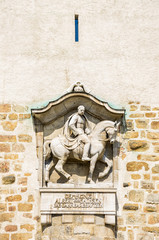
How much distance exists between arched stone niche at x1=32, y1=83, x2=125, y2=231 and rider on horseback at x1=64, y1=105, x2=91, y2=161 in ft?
0.46

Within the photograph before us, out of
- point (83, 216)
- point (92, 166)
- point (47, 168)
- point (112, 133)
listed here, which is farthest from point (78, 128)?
point (83, 216)

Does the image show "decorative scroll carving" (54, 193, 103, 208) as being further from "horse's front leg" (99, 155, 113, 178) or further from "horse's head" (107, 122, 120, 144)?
"horse's head" (107, 122, 120, 144)

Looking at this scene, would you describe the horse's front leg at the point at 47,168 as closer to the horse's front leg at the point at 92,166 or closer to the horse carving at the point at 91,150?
the horse carving at the point at 91,150

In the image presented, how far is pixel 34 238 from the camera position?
7.81 meters

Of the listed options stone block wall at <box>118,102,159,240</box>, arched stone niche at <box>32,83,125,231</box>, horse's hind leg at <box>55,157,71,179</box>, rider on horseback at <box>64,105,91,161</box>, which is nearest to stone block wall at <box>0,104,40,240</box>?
arched stone niche at <box>32,83,125,231</box>

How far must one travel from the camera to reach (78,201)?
784cm

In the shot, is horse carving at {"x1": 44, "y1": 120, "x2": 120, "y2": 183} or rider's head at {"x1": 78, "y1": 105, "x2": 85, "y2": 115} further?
rider's head at {"x1": 78, "y1": 105, "x2": 85, "y2": 115}

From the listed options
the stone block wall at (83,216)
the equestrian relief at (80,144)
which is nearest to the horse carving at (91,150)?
the equestrian relief at (80,144)

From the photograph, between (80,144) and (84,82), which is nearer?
(80,144)

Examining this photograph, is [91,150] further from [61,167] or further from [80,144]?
[61,167]

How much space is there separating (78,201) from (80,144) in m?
0.90

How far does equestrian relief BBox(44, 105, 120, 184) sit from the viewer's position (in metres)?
7.99

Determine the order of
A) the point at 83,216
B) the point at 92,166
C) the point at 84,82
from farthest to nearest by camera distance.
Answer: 1. the point at 84,82
2. the point at 92,166
3. the point at 83,216

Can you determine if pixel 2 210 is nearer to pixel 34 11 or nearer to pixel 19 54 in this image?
pixel 19 54
